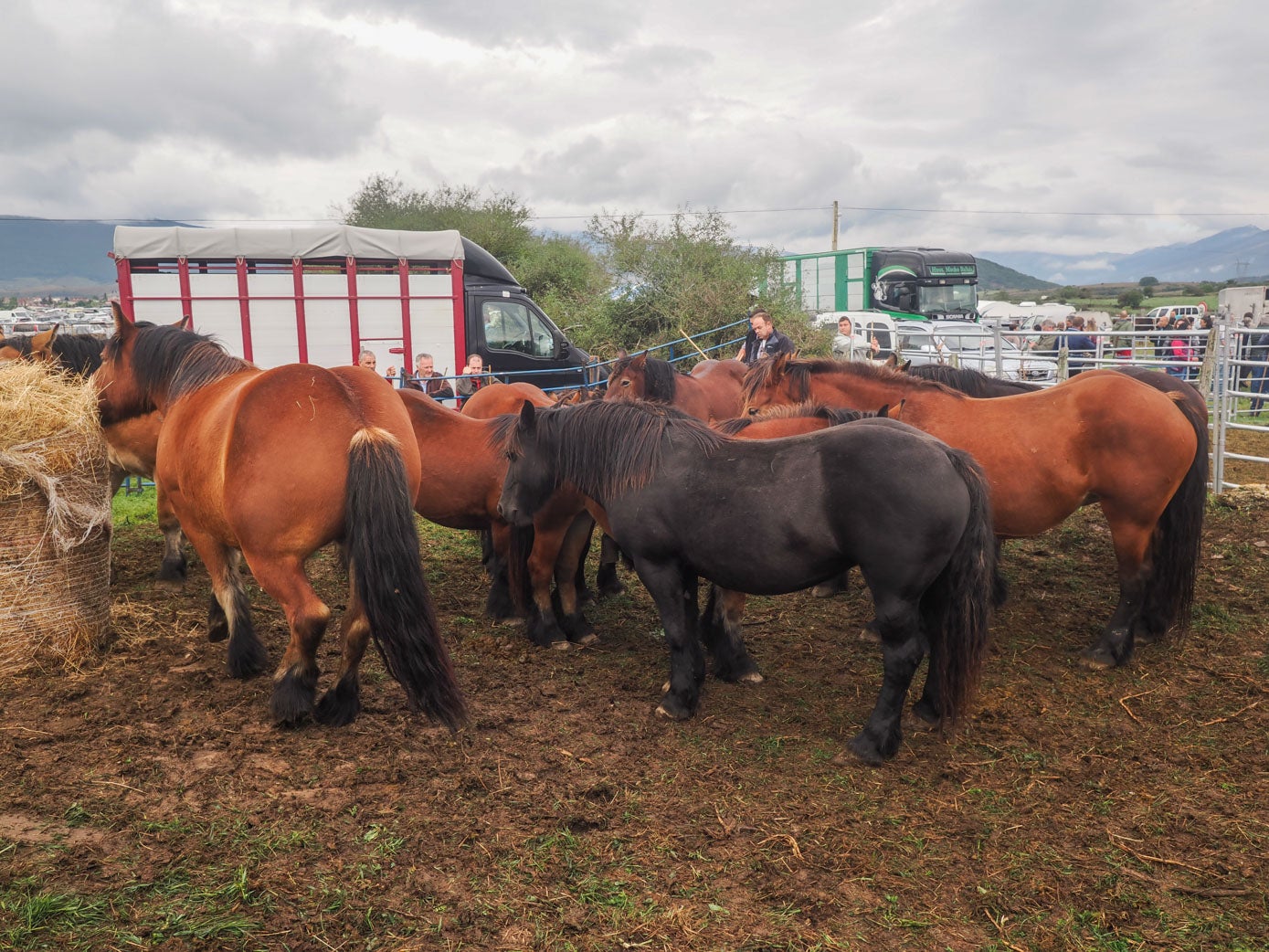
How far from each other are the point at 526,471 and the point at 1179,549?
13.1ft

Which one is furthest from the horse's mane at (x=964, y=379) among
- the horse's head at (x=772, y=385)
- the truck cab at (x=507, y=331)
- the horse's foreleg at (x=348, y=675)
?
the truck cab at (x=507, y=331)

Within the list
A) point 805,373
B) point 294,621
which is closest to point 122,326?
point 294,621

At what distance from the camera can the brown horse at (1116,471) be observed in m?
4.93

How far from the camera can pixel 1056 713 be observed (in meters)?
4.34

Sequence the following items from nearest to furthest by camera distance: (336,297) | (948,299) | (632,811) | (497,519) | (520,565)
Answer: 1. (632,811)
2. (520,565)
3. (497,519)
4. (336,297)
5. (948,299)

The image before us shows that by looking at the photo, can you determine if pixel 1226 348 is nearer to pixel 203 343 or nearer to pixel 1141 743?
pixel 1141 743

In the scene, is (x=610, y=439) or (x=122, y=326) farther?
(x=122, y=326)

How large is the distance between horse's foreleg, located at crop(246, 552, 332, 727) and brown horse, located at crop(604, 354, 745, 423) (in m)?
3.50

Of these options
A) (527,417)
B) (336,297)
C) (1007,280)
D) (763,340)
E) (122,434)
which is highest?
(1007,280)

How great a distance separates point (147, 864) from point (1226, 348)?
10.4m

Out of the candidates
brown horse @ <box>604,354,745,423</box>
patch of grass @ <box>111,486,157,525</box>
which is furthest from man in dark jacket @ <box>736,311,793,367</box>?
patch of grass @ <box>111,486,157,525</box>

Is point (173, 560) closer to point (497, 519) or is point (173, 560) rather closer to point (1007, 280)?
point (497, 519)

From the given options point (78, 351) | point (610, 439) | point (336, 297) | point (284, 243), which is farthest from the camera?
point (336, 297)

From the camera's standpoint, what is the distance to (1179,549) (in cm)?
512
